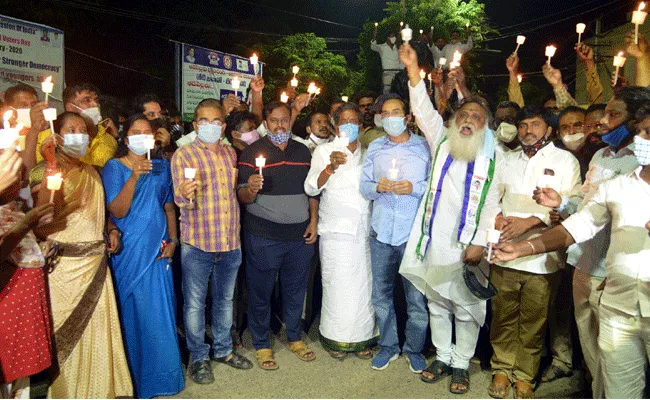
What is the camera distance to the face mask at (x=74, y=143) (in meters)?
4.10

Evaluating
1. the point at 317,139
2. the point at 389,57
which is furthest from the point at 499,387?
the point at 389,57

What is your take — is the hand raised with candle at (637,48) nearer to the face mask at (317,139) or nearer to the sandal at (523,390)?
the face mask at (317,139)

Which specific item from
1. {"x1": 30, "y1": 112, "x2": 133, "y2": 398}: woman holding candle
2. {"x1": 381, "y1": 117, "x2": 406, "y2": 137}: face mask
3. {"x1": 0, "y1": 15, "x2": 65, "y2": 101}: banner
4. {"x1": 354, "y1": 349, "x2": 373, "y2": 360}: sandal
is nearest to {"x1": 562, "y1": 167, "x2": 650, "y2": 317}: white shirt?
{"x1": 381, "y1": 117, "x2": 406, "y2": 137}: face mask

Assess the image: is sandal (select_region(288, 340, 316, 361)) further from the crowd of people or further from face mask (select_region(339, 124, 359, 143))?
face mask (select_region(339, 124, 359, 143))

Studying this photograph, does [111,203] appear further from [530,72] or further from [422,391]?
[530,72]

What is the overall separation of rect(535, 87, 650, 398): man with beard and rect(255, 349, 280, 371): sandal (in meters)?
2.71

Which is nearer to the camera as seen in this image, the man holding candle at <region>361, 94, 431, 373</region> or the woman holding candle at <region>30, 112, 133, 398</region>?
the woman holding candle at <region>30, 112, 133, 398</region>

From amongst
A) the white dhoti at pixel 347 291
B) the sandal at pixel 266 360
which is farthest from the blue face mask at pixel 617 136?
the sandal at pixel 266 360

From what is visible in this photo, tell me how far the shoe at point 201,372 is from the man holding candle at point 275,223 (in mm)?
531

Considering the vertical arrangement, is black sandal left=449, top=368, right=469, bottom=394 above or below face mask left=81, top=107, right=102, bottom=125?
below

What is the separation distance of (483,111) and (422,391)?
2.47m

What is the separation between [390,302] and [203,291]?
68.6 inches

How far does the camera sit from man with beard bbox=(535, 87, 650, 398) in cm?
442

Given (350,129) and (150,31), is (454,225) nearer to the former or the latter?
(350,129)
